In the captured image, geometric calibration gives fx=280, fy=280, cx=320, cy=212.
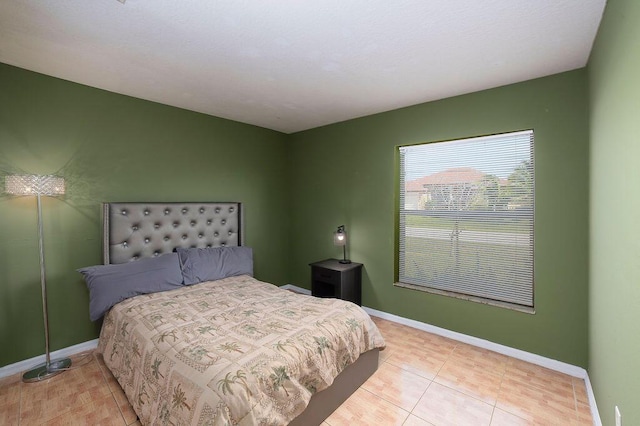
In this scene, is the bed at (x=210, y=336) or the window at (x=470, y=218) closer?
the bed at (x=210, y=336)

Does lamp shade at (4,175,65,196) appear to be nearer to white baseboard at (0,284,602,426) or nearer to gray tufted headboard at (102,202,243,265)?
gray tufted headboard at (102,202,243,265)

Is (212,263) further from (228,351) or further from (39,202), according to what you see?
(228,351)

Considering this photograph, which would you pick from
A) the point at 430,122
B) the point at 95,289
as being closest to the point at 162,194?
the point at 95,289

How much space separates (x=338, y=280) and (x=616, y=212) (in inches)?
92.6

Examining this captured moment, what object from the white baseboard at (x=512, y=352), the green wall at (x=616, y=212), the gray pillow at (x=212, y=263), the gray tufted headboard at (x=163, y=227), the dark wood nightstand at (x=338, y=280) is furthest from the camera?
the dark wood nightstand at (x=338, y=280)

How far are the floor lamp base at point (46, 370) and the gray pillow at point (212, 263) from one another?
107cm

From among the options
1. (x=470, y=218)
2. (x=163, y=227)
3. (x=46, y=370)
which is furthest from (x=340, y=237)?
(x=46, y=370)

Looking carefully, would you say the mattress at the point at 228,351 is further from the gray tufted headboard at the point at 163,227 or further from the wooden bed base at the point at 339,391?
the gray tufted headboard at the point at 163,227

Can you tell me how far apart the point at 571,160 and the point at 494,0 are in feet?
4.93

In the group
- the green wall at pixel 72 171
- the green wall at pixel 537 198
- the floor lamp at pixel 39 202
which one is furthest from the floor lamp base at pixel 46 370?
the green wall at pixel 537 198

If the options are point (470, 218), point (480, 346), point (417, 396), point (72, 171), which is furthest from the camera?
point (470, 218)

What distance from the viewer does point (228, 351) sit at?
154 centimetres

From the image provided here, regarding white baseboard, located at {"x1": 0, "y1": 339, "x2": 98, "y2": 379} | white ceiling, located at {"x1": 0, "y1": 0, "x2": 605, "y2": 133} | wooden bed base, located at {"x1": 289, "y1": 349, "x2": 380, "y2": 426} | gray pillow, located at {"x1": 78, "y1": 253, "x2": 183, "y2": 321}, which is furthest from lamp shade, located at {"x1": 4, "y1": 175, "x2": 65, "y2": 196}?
wooden bed base, located at {"x1": 289, "y1": 349, "x2": 380, "y2": 426}

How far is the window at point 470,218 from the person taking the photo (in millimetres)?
2521
